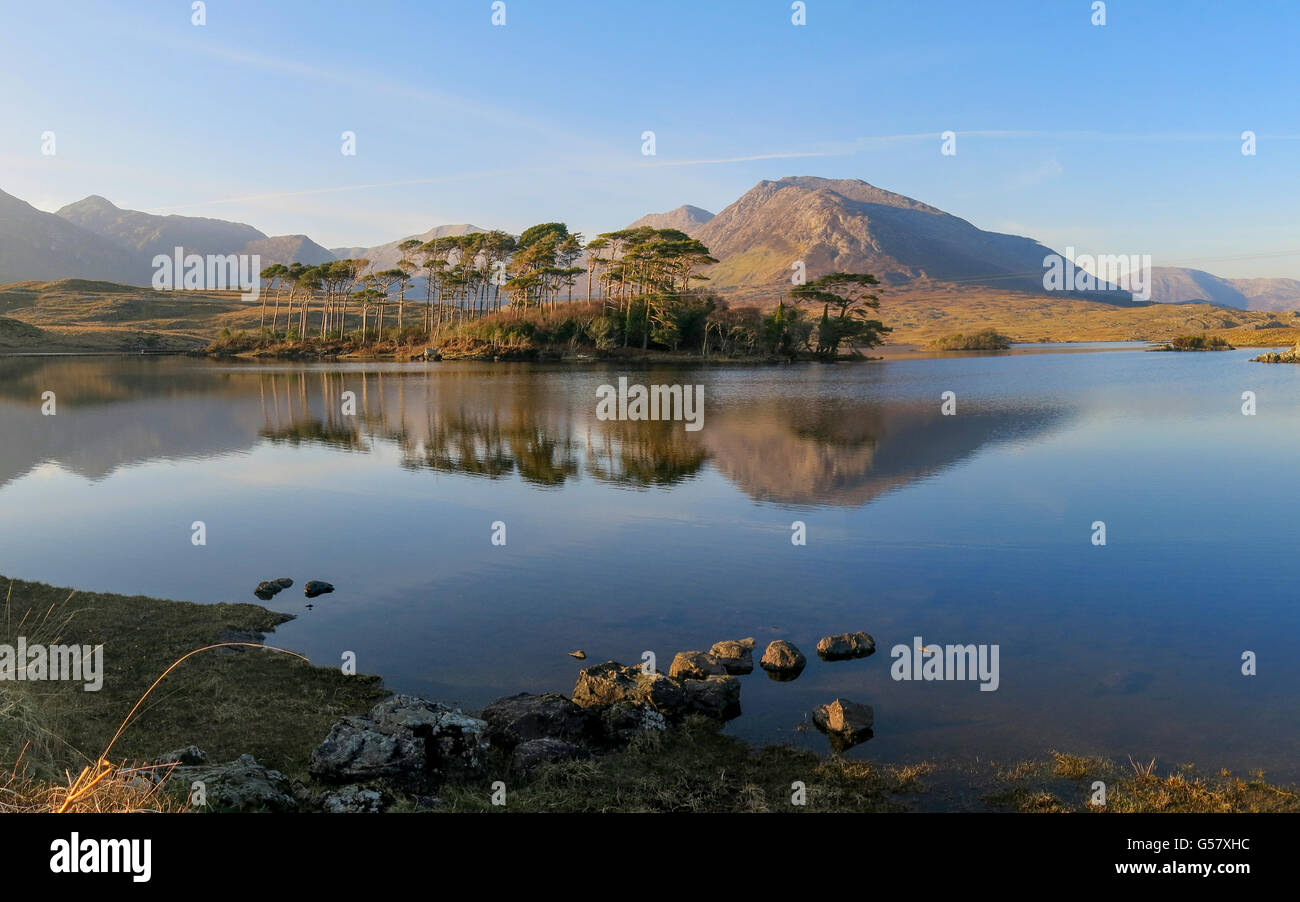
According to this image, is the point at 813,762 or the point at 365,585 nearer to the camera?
the point at 813,762

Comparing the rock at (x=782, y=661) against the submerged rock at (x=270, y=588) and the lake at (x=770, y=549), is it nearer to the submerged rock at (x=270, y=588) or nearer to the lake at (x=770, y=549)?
the lake at (x=770, y=549)

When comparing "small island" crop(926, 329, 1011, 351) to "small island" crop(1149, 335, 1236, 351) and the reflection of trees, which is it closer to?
"small island" crop(1149, 335, 1236, 351)

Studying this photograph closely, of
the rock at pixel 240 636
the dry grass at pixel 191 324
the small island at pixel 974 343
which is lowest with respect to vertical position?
the rock at pixel 240 636

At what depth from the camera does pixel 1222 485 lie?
65.9ft

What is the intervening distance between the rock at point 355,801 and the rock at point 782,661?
490cm

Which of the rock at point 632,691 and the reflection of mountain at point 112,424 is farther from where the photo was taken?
the reflection of mountain at point 112,424

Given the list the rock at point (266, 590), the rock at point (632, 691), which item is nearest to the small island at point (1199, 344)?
the rock at point (632, 691)

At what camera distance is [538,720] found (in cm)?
789

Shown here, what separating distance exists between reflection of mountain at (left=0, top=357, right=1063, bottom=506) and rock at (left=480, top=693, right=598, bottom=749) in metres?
11.9

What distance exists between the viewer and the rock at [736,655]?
9.62 m

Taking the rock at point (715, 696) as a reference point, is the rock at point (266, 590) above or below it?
above
